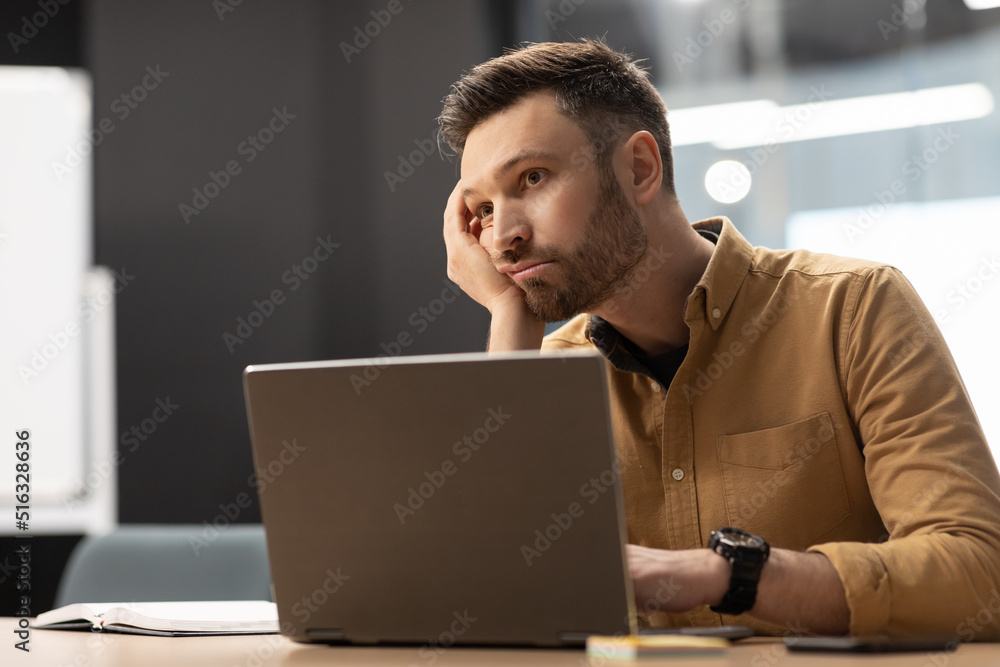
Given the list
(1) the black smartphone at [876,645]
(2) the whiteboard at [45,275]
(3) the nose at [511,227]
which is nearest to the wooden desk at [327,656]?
(1) the black smartphone at [876,645]

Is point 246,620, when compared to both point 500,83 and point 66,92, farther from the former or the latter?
point 66,92

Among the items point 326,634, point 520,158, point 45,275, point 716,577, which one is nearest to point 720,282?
point 520,158

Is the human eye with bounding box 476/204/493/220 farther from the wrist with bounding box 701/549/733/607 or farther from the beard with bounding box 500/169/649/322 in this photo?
the wrist with bounding box 701/549/733/607

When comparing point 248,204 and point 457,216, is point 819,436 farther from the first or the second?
point 248,204

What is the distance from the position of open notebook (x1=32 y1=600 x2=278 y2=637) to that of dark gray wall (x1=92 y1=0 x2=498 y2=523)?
5.81 ft

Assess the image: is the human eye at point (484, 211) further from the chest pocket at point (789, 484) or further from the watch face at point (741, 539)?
the watch face at point (741, 539)

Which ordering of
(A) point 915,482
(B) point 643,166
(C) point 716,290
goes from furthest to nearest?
(B) point 643,166 → (C) point 716,290 → (A) point 915,482

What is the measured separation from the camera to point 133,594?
2180 millimetres

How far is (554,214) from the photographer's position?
4.89 feet

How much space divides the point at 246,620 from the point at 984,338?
2.50 metres

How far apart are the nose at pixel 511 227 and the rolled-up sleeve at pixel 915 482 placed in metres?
0.54

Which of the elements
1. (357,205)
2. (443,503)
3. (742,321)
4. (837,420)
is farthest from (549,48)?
(357,205)

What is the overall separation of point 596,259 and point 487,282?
0.22m

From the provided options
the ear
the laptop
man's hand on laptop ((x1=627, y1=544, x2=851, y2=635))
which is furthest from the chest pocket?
the laptop
